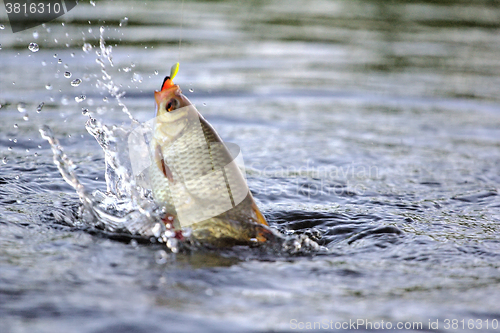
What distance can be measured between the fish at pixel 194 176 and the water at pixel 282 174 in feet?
0.67

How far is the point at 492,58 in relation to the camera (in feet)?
35.7

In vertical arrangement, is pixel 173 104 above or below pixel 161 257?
above

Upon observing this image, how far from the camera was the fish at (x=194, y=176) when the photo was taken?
320cm

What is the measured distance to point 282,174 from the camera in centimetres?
538

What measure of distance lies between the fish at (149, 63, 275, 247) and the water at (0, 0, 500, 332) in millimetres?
203

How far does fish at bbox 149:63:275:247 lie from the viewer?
3203mm

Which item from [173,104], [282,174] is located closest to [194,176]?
[173,104]

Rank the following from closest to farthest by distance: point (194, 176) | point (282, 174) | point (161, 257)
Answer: point (194, 176), point (161, 257), point (282, 174)

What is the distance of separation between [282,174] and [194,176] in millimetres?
2255

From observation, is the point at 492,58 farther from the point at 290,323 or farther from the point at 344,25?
the point at 290,323

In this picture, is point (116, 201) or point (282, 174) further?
point (282, 174)

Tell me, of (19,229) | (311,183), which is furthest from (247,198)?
(311,183)

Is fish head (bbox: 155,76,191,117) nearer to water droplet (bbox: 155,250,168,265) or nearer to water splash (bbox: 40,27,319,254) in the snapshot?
water splash (bbox: 40,27,319,254)

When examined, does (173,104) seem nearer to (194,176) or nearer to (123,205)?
(194,176)
